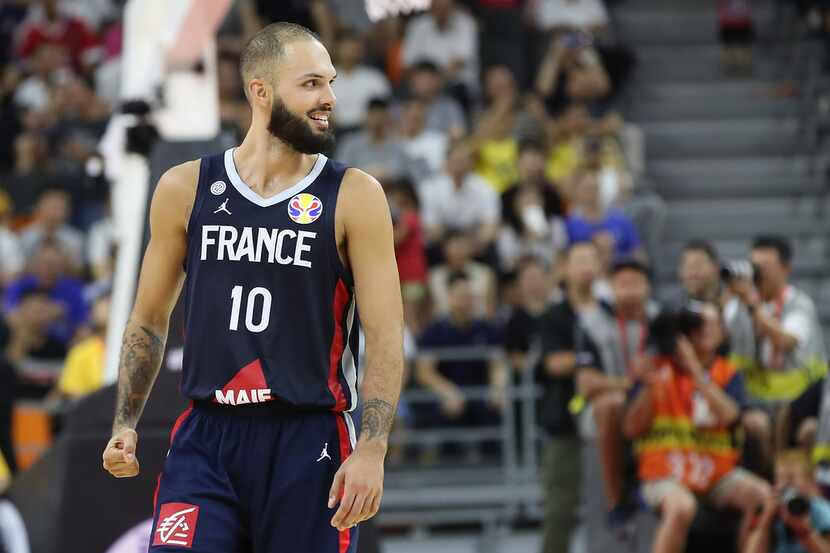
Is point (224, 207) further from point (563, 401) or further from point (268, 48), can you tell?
point (563, 401)

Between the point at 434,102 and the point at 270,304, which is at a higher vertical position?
the point at 434,102

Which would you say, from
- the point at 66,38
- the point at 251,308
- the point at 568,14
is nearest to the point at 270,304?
the point at 251,308

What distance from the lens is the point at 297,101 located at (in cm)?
482

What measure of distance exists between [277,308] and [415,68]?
447 inches

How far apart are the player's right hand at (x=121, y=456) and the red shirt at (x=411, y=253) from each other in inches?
324

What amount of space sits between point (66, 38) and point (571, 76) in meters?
6.08

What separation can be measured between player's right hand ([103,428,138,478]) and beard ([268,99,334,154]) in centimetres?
106

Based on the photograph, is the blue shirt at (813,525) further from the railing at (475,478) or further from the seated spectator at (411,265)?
the seated spectator at (411,265)

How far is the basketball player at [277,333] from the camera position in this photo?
15.4 feet

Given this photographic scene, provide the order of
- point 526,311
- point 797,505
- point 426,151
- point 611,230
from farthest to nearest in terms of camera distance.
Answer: point 426,151 → point 611,230 → point 526,311 → point 797,505

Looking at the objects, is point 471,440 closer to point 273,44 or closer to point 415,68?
point 415,68

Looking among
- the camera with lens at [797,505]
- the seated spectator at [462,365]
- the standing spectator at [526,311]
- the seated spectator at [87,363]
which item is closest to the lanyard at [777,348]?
the camera with lens at [797,505]

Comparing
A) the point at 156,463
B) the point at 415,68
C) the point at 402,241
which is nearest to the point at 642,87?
the point at 415,68

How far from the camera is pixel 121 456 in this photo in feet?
15.5
